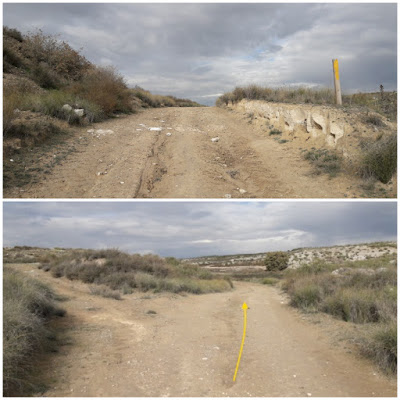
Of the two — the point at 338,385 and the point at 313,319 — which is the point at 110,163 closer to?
the point at 313,319

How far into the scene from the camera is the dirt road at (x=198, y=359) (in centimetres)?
512

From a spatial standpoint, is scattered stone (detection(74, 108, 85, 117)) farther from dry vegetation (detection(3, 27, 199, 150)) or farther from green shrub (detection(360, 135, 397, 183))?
green shrub (detection(360, 135, 397, 183))

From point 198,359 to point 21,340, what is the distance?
307 cm

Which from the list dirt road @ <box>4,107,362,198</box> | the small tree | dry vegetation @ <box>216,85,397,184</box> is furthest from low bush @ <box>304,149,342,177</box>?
the small tree

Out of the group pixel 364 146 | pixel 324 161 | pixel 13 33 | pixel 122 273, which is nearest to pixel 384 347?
pixel 324 161

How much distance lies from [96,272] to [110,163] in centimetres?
809

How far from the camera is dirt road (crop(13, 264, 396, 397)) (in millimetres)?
5121

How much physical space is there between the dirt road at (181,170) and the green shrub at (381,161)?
0.55m

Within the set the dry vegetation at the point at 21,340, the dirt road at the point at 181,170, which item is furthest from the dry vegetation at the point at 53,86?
the dry vegetation at the point at 21,340

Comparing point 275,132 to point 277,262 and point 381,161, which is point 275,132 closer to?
point 381,161

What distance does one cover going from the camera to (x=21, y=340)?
588cm

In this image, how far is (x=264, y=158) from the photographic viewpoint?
12.2 meters

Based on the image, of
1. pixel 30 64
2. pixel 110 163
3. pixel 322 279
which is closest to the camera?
pixel 110 163

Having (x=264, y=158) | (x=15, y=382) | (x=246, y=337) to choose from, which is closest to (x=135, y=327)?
(x=246, y=337)
